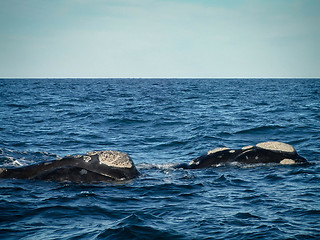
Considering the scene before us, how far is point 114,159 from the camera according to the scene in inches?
411

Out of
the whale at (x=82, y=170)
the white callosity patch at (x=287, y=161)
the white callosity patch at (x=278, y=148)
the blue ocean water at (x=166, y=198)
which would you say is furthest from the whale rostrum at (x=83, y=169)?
the white callosity patch at (x=287, y=161)

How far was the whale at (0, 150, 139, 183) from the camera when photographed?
1004 centimetres

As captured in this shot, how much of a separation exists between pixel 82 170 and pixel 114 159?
0.95 meters

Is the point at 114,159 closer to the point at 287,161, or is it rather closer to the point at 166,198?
the point at 166,198

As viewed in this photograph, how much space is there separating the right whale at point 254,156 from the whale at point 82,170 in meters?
2.66

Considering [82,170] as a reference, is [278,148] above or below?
above

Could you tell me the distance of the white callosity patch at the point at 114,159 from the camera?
10344 millimetres

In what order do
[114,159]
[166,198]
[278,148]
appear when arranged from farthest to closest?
[278,148] → [114,159] → [166,198]

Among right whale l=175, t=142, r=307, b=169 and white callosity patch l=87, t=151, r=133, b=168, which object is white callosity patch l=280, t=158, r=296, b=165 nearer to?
right whale l=175, t=142, r=307, b=169

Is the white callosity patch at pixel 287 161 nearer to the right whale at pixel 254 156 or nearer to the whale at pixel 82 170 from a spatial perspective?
the right whale at pixel 254 156

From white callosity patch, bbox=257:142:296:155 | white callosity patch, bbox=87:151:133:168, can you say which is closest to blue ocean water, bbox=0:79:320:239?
white callosity patch, bbox=87:151:133:168

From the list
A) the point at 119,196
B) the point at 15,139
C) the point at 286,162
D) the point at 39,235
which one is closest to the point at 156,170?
the point at 119,196

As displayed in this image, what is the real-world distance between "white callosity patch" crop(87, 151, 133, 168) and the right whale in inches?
95.8

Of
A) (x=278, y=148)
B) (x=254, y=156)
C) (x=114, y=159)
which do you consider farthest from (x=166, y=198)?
(x=278, y=148)
